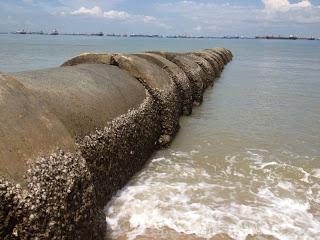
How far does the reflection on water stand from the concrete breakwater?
39 cm

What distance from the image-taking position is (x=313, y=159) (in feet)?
23.1

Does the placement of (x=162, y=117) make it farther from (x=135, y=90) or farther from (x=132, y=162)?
(x=132, y=162)

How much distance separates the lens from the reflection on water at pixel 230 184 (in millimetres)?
4410

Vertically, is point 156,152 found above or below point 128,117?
below

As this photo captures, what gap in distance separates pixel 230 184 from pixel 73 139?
2.65 metres

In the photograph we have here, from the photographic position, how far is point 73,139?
3.98 metres

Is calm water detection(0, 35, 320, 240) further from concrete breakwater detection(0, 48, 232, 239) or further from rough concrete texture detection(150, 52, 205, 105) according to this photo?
rough concrete texture detection(150, 52, 205, 105)

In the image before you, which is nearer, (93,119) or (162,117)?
(93,119)

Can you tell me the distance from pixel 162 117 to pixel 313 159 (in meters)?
2.84

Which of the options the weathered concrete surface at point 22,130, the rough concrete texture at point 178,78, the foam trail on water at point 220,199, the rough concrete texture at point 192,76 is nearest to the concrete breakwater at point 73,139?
the weathered concrete surface at point 22,130

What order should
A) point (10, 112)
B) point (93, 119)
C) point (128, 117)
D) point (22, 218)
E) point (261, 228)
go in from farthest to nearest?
point (128, 117), point (93, 119), point (261, 228), point (10, 112), point (22, 218)

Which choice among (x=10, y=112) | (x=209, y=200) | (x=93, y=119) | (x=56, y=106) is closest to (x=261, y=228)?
(x=209, y=200)

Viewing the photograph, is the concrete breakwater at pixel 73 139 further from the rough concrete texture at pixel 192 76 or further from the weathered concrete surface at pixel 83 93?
the rough concrete texture at pixel 192 76

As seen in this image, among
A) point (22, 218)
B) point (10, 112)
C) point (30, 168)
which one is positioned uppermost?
point (10, 112)
